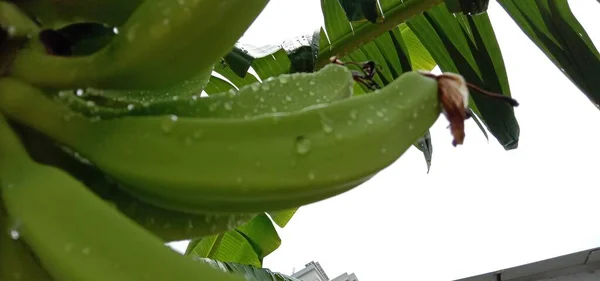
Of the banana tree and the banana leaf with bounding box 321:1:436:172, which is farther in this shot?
the banana leaf with bounding box 321:1:436:172

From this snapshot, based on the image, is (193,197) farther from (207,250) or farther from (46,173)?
(207,250)

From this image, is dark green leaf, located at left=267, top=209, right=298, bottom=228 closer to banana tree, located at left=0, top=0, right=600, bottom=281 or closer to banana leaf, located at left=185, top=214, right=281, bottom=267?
banana leaf, located at left=185, top=214, right=281, bottom=267

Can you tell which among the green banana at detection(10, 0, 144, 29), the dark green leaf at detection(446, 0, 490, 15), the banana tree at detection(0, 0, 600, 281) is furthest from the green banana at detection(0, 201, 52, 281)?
the dark green leaf at detection(446, 0, 490, 15)

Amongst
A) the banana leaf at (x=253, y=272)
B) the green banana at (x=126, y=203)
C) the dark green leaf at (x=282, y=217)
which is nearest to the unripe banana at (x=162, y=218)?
the green banana at (x=126, y=203)

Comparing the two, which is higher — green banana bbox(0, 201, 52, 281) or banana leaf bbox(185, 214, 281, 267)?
banana leaf bbox(185, 214, 281, 267)

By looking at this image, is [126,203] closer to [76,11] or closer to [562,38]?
[76,11]

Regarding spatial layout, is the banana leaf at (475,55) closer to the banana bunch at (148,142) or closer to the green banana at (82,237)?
the banana bunch at (148,142)

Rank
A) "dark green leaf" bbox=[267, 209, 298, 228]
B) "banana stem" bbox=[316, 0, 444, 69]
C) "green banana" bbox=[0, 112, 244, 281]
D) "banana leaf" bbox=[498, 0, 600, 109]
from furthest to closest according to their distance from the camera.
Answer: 1. "dark green leaf" bbox=[267, 209, 298, 228]
2. "banana stem" bbox=[316, 0, 444, 69]
3. "banana leaf" bbox=[498, 0, 600, 109]
4. "green banana" bbox=[0, 112, 244, 281]
